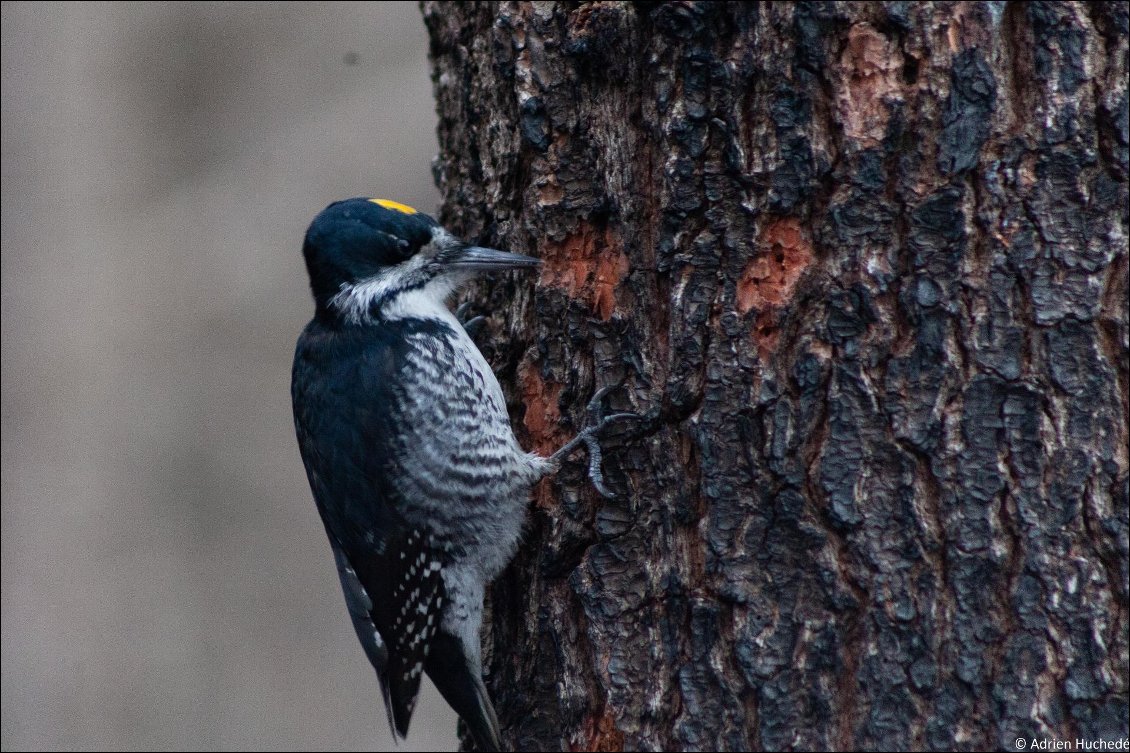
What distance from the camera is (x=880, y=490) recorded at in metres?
2.18

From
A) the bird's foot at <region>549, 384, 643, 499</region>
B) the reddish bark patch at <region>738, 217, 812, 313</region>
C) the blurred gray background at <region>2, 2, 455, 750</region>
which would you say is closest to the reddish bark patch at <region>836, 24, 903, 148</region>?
the reddish bark patch at <region>738, 217, 812, 313</region>

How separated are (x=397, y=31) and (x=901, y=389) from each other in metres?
5.53

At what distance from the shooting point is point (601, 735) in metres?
2.49

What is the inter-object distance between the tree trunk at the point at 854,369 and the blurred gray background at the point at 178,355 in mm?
4512

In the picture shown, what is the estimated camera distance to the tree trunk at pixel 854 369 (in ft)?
6.82

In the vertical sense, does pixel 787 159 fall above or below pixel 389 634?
above

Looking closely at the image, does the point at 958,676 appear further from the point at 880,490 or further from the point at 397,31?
the point at 397,31

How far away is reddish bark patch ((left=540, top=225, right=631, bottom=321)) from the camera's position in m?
2.54

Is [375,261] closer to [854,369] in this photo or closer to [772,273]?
[772,273]

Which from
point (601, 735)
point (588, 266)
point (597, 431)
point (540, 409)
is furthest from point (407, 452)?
point (601, 735)

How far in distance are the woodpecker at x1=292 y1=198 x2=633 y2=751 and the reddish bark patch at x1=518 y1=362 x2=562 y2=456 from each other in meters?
0.05

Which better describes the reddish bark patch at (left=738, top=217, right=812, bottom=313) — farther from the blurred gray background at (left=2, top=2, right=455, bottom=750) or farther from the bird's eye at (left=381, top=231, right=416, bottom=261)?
the blurred gray background at (left=2, top=2, right=455, bottom=750)

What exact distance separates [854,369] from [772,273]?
0.26 meters

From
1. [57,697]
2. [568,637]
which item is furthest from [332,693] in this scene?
[568,637]
